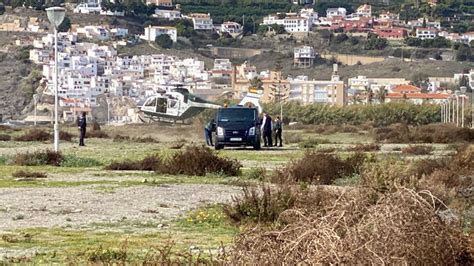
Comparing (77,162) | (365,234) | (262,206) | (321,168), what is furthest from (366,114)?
(365,234)

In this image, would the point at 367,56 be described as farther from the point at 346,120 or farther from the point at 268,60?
the point at 346,120

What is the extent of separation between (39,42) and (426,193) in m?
185

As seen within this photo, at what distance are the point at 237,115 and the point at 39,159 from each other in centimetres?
1381

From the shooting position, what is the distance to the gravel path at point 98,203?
16578 mm

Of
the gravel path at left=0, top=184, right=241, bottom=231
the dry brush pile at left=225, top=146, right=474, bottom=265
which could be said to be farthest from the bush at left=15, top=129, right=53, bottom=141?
the dry brush pile at left=225, top=146, right=474, bottom=265

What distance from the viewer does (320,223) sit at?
864cm

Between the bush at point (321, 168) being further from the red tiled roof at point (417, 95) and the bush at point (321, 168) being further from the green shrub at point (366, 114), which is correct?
the red tiled roof at point (417, 95)

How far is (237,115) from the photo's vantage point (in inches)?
1703

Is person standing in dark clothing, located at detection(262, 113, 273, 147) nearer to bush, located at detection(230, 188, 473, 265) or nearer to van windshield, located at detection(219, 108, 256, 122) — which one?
van windshield, located at detection(219, 108, 256, 122)

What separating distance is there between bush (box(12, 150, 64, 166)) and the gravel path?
827 centimetres

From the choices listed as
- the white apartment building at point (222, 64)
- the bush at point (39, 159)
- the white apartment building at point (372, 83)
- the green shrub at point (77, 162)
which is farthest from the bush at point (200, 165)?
the white apartment building at point (222, 64)

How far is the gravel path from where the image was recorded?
1658cm

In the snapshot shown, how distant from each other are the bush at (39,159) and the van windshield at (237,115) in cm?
1268

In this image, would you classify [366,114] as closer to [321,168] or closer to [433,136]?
[433,136]
